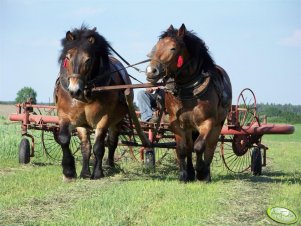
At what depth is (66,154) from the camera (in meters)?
7.77

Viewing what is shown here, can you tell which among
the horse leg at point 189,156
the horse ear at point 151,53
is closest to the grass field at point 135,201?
the horse leg at point 189,156

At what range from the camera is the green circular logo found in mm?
4859

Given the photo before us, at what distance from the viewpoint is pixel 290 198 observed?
20.3 feet

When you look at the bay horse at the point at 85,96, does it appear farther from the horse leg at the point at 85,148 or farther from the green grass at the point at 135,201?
the green grass at the point at 135,201

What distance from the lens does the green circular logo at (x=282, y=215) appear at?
191 inches

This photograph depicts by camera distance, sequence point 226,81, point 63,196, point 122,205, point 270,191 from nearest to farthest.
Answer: point 122,205
point 63,196
point 270,191
point 226,81

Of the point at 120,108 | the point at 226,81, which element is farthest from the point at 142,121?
the point at 226,81

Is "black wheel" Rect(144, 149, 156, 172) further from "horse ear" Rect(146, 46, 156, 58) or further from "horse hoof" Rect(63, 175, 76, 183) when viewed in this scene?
"horse ear" Rect(146, 46, 156, 58)

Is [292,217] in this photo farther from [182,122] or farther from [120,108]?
[120,108]

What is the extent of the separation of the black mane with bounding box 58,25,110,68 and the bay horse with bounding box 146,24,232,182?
95cm

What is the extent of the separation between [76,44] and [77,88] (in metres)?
0.80

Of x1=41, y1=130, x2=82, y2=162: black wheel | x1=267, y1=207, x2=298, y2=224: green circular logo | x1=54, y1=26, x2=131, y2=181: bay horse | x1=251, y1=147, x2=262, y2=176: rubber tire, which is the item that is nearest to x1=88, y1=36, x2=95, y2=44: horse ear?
x1=54, y1=26, x2=131, y2=181: bay horse

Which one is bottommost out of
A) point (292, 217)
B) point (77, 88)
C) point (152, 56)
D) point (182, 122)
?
point (292, 217)

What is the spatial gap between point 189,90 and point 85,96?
150 cm
